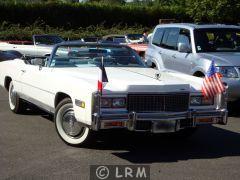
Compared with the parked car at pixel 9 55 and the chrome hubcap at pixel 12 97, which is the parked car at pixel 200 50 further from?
the parked car at pixel 9 55

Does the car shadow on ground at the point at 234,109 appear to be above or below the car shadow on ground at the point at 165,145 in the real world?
below

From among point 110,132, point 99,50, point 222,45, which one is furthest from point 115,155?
point 222,45

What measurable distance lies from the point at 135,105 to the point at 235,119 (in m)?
3.76

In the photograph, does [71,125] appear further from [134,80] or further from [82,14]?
[82,14]

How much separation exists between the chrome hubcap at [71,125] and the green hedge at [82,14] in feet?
122

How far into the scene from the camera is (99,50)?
8789 mm

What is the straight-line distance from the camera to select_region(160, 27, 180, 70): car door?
1197 cm

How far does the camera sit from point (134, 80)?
717 centimetres

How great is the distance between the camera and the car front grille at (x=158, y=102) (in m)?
6.89

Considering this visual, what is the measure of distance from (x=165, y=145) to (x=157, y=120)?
3.24ft

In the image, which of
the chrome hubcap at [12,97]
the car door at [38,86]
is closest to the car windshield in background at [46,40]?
the chrome hubcap at [12,97]

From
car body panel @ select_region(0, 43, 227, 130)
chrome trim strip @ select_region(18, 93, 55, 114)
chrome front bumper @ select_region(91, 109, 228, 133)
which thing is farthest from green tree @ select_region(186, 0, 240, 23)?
chrome front bumper @ select_region(91, 109, 228, 133)

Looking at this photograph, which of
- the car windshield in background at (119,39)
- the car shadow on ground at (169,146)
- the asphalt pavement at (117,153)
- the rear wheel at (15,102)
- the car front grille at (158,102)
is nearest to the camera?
the asphalt pavement at (117,153)

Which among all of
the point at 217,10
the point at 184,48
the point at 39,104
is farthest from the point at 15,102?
the point at 217,10
